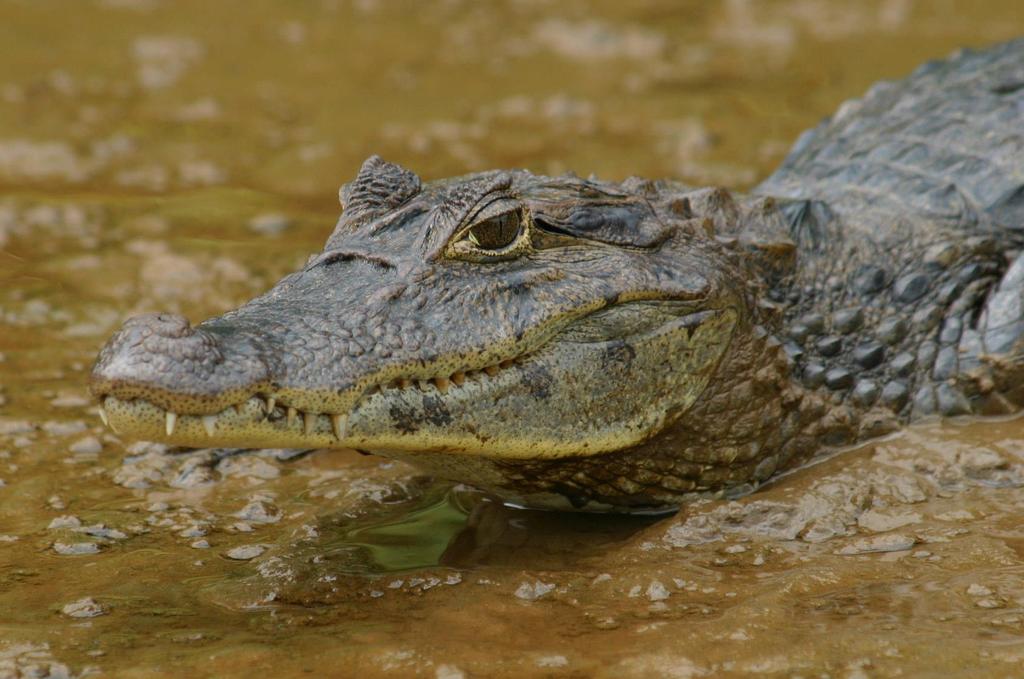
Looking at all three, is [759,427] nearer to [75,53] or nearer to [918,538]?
[918,538]

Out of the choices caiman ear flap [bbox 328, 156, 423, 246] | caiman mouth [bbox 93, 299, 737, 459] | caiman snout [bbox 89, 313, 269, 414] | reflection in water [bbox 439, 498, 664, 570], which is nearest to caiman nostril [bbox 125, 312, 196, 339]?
caiman snout [bbox 89, 313, 269, 414]

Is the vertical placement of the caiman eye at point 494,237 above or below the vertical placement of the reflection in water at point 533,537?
above

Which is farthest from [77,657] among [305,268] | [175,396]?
[305,268]

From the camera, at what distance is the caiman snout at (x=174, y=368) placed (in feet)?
10.3

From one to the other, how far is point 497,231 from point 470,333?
0.38 metres

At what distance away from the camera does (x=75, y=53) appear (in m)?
8.63

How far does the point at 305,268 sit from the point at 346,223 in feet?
0.70

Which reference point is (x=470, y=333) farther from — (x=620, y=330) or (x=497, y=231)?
(x=620, y=330)

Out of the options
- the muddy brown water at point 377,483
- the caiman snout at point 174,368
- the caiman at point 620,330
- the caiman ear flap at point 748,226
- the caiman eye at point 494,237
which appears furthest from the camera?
the caiman ear flap at point 748,226

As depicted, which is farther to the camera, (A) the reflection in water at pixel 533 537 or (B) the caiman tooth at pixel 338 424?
(A) the reflection in water at pixel 533 537

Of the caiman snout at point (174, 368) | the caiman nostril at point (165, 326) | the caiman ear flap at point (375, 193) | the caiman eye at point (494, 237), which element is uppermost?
the caiman ear flap at point (375, 193)

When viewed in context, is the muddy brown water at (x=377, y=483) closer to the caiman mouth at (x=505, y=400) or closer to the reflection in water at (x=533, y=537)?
the reflection in water at (x=533, y=537)

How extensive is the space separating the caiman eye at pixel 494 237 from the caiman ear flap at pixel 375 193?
0.31m

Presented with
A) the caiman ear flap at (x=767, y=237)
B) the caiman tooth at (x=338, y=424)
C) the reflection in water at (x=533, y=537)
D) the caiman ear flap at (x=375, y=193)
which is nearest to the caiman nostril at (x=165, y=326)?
the caiman tooth at (x=338, y=424)
